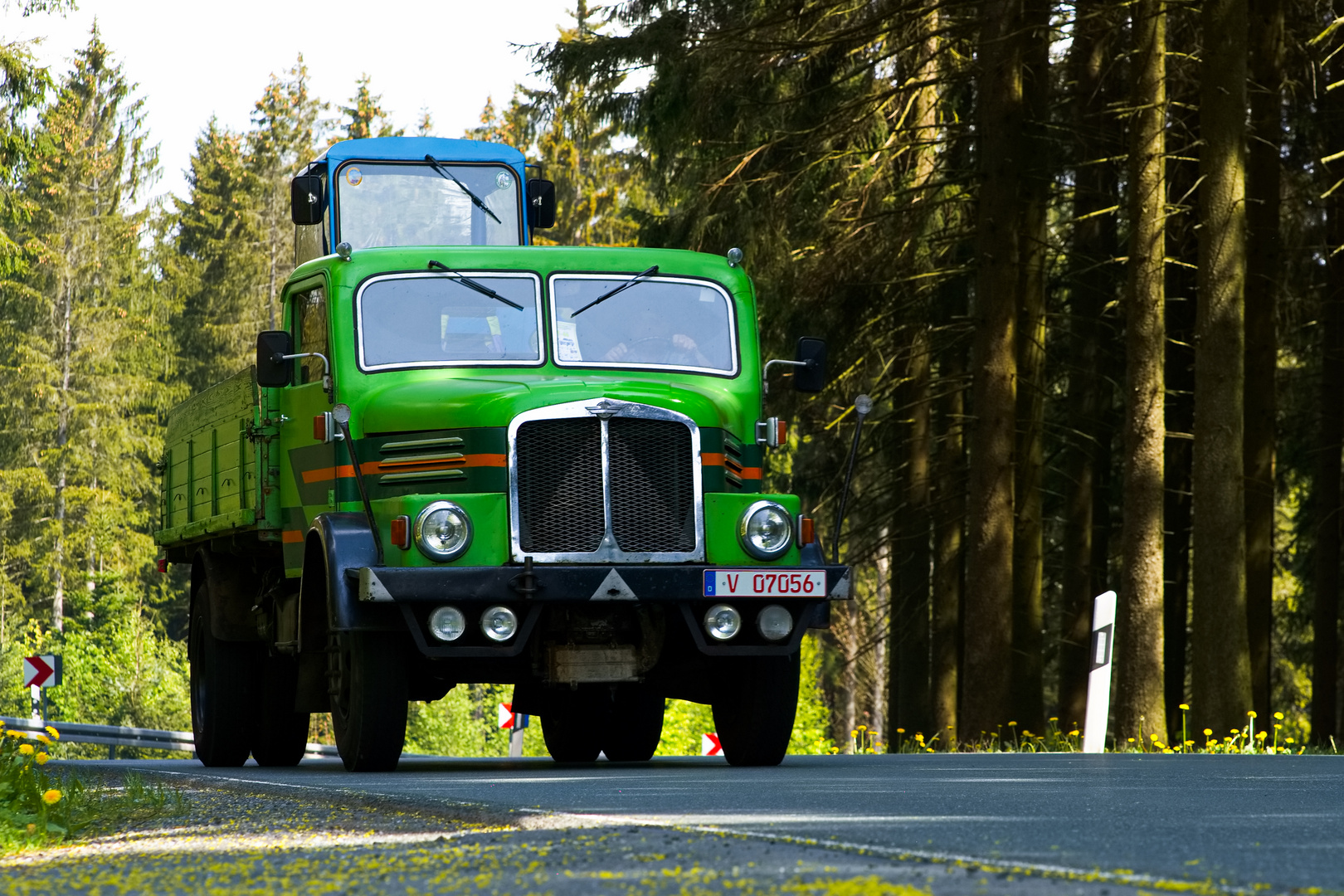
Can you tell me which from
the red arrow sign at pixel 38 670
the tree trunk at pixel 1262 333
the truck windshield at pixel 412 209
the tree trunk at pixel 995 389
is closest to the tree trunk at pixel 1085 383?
the tree trunk at pixel 1262 333

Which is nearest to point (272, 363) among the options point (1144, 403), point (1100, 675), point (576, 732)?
point (576, 732)

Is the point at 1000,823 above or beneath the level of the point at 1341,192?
beneath

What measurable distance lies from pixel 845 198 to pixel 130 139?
46158 millimetres

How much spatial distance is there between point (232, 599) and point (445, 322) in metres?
3.26

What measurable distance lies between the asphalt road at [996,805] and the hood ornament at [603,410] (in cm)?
198

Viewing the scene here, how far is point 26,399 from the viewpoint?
200ft

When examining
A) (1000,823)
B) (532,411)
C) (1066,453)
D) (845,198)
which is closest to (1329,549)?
(1066,453)

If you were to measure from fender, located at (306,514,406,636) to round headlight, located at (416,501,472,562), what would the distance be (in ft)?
1.11

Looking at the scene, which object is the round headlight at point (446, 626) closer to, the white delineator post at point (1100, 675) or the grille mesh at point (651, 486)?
the grille mesh at point (651, 486)

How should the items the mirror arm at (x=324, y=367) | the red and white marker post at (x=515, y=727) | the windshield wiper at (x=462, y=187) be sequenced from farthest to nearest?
the red and white marker post at (x=515, y=727)
the windshield wiper at (x=462, y=187)
the mirror arm at (x=324, y=367)

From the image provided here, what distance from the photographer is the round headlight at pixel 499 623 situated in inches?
446

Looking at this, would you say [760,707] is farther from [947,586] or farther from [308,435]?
[947,586]

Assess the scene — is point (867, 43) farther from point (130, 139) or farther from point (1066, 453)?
point (130, 139)

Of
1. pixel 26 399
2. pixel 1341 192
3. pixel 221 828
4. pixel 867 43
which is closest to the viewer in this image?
pixel 221 828
